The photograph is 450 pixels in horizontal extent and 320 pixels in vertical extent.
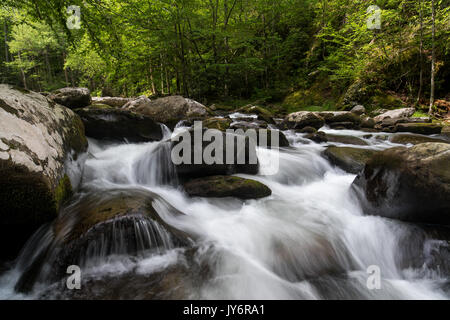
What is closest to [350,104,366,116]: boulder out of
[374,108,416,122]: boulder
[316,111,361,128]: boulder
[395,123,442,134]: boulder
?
[316,111,361,128]: boulder

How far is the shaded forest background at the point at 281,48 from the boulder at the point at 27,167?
5.07 ft

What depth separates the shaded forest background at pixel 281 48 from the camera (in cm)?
872

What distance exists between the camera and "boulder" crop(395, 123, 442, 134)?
23.5 feet

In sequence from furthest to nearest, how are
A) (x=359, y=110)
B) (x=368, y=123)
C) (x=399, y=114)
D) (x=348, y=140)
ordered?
(x=359, y=110), (x=368, y=123), (x=399, y=114), (x=348, y=140)

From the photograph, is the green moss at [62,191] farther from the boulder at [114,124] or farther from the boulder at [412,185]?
the boulder at [412,185]

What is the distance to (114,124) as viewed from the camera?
18.9ft

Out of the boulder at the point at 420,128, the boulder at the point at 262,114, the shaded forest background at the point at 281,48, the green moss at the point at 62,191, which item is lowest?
the green moss at the point at 62,191

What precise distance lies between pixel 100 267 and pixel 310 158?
4840 millimetres

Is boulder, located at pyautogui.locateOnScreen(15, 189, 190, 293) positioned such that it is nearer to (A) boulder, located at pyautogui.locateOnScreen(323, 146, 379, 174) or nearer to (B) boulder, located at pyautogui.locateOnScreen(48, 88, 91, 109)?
(A) boulder, located at pyautogui.locateOnScreen(323, 146, 379, 174)

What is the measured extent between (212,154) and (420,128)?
7359 millimetres

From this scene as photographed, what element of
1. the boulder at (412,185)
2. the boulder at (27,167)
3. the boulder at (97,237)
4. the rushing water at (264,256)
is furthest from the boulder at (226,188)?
the boulder at (27,167)

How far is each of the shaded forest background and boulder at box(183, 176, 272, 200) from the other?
2866 mm

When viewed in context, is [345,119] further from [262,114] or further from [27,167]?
[27,167]

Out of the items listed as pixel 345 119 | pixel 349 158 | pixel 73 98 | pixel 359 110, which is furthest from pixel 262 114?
pixel 73 98
